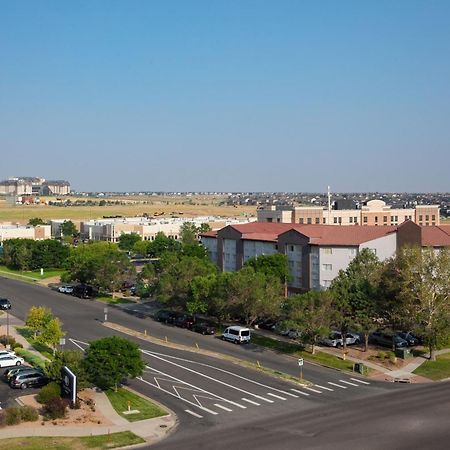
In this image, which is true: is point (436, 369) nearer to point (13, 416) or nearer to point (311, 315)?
point (311, 315)

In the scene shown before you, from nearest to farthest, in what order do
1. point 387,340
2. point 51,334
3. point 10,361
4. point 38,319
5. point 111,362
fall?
1. point 111,362
2. point 10,361
3. point 51,334
4. point 38,319
5. point 387,340

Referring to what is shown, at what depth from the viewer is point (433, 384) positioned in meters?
51.3

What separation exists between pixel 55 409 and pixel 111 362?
625cm

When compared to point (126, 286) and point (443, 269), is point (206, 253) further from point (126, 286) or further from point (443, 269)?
point (443, 269)

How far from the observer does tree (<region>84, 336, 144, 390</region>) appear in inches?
1810

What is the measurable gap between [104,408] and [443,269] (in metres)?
32.9

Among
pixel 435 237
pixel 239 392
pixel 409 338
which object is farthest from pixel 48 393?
pixel 435 237

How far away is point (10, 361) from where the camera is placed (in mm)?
55344

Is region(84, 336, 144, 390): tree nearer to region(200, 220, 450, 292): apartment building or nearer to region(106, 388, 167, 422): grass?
region(106, 388, 167, 422): grass

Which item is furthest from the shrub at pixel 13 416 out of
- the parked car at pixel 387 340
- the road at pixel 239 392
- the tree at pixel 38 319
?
the parked car at pixel 387 340

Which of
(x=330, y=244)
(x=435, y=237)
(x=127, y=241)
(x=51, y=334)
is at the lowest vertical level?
(x=51, y=334)

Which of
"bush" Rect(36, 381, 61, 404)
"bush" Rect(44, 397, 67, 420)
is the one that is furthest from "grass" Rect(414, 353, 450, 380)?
"bush" Rect(44, 397, 67, 420)

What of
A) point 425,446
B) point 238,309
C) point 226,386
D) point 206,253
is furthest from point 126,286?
point 425,446

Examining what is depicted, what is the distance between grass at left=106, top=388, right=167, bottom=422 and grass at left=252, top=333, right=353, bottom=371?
1835 cm
